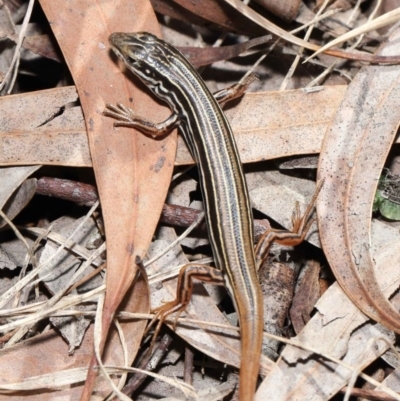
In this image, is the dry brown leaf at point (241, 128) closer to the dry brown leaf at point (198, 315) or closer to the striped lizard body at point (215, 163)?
the striped lizard body at point (215, 163)

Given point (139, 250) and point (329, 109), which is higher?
point (329, 109)

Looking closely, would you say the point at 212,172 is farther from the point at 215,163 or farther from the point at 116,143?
the point at 116,143

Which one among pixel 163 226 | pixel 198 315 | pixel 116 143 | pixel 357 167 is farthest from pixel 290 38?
pixel 198 315

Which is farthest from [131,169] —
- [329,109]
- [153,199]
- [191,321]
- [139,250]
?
[329,109]

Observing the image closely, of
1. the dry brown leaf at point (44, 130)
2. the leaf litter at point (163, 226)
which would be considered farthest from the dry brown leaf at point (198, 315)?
the dry brown leaf at point (44, 130)

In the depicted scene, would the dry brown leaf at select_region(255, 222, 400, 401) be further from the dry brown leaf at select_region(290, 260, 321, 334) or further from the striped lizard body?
the striped lizard body

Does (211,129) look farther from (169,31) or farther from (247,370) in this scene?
(247,370)
